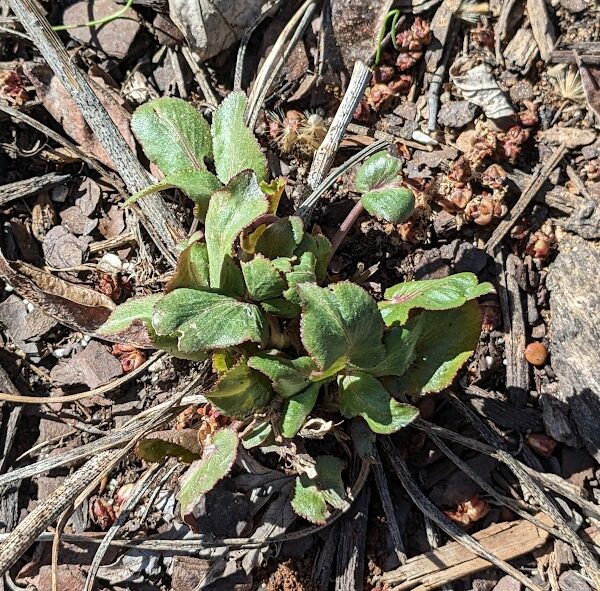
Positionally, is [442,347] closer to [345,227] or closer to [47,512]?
[345,227]

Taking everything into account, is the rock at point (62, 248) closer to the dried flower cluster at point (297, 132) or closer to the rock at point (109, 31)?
the rock at point (109, 31)

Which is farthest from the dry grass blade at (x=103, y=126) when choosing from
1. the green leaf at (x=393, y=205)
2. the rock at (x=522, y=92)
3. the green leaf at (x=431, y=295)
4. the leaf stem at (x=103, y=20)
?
the rock at (x=522, y=92)

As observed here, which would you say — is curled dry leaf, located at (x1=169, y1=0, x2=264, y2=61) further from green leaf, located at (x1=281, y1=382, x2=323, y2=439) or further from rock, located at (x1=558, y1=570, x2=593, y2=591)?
rock, located at (x1=558, y1=570, x2=593, y2=591)

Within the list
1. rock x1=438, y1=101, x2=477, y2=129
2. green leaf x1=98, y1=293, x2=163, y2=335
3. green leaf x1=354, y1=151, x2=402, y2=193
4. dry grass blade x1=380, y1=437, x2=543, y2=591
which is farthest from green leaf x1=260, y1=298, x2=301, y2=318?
rock x1=438, y1=101, x2=477, y2=129

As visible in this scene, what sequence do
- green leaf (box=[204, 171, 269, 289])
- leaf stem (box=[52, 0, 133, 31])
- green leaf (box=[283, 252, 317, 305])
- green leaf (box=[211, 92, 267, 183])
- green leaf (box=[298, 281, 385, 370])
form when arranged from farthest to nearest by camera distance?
leaf stem (box=[52, 0, 133, 31]) → green leaf (box=[211, 92, 267, 183]) → green leaf (box=[283, 252, 317, 305]) → green leaf (box=[204, 171, 269, 289]) → green leaf (box=[298, 281, 385, 370])

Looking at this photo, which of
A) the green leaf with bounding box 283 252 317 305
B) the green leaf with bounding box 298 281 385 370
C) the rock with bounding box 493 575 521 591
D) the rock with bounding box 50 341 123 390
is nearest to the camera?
the green leaf with bounding box 298 281 385 370

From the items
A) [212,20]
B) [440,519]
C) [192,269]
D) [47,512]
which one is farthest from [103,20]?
[440,519]

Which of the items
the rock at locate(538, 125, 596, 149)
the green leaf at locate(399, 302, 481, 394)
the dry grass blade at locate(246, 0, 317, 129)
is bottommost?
the green leaf at locate(399, 302, 481, 394)
